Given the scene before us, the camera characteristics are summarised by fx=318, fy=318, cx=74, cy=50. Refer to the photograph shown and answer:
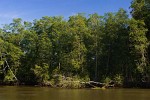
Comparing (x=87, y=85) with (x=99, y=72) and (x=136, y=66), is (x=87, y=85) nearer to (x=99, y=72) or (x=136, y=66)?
(x=99, y=72)

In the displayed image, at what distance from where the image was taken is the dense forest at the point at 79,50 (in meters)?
57.1

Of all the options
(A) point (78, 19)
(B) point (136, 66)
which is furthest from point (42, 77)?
(B) point (136, 66)

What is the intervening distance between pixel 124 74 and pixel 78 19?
47.2 feet

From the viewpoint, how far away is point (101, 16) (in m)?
63.5

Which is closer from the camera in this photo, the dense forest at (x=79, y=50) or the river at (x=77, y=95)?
the river at (x=77, y=95)

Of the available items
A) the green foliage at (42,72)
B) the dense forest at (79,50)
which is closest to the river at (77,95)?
the dense forest at (79,50)

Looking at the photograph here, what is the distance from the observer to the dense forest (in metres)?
57.1

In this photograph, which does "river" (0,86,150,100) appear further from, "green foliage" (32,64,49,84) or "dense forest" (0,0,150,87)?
"green foliage" (32,64,49,84)

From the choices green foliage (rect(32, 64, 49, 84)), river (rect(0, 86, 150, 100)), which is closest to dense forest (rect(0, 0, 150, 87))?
green foliage (rect(32, 64, 49, 84))

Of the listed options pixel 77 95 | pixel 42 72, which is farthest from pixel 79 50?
pixel 77 95

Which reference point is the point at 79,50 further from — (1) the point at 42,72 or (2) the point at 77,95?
(2) the point at 77,95

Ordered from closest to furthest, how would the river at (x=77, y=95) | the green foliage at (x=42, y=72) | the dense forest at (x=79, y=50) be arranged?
the river at (x=77, y=95) → the dense forest at (x=79, y=50) → the green foliage at (x=42, y=72)

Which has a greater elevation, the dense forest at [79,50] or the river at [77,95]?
the dense forest at [79,50]

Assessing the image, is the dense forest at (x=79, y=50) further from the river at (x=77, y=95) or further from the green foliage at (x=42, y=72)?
the river at (x=77, y=95)
